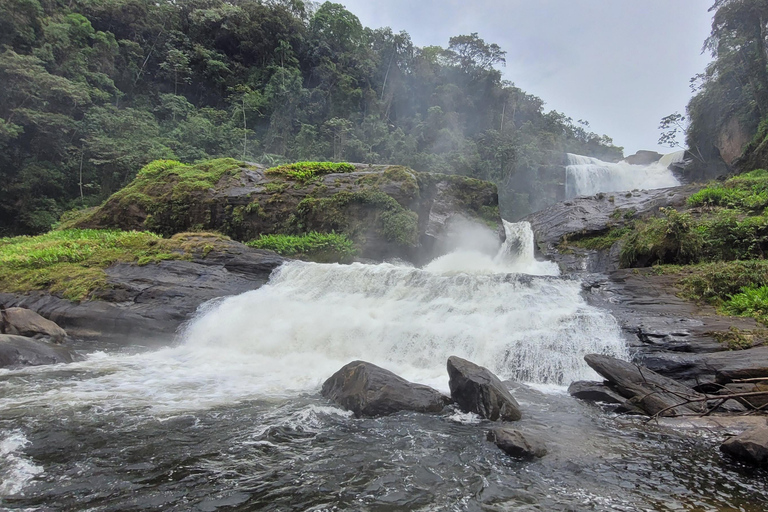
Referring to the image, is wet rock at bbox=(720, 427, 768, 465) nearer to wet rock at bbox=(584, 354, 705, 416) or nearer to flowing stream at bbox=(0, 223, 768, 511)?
flowing stream at bbox=(0, 223, 768, 511)

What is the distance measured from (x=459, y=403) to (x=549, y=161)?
38.1 m

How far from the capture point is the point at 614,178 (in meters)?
31.3

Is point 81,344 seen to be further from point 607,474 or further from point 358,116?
point 358,116

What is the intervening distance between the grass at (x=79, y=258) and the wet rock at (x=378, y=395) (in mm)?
9496

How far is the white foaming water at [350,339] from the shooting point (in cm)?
684

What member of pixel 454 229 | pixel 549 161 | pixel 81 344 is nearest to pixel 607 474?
pixel 81 344

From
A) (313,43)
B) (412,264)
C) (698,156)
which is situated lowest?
(412,264)

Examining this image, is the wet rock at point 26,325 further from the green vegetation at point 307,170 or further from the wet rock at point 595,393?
the wet rock at point 595,393

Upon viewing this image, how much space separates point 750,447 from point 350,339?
7110 millimetres

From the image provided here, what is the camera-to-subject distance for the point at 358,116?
3628 cm

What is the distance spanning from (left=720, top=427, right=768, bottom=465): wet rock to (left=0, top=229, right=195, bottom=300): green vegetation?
14133 mm

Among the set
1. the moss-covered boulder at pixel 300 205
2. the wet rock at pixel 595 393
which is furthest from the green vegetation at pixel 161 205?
the wet rock at pixel 595 393

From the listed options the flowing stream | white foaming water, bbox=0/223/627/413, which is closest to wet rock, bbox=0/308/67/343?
white foaming water, bbox=0/223/627/413

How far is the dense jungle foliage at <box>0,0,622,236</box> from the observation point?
77.0 ft
